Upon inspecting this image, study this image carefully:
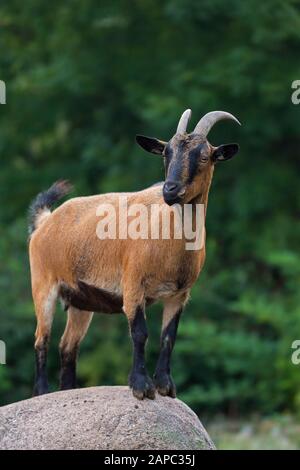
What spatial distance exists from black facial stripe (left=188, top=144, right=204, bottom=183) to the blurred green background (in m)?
9.36

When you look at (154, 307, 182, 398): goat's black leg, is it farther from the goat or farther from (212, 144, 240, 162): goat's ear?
(212, 144, 240, 162): goat's ear

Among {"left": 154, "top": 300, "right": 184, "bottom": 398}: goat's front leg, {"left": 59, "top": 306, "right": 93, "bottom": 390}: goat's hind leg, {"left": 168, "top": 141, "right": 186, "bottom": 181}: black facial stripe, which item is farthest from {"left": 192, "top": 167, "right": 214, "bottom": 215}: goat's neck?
{"left": 59, "top": 306, "right": 93, "bottom": 390}: goat's hind leg

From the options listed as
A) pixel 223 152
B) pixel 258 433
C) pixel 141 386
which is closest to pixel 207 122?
pixel 223 152

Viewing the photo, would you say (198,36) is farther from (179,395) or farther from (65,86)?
(179,395)

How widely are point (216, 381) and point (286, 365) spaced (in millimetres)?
1776

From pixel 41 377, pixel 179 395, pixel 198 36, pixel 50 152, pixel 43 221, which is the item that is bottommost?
pixel 179 395

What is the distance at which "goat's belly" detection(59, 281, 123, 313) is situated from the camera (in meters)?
8.90

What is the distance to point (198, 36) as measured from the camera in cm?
2206

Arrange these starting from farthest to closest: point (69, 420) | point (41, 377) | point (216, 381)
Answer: point (216, 381), point (41, 377), point (69, 420)

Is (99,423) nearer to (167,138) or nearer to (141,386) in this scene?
(141,386)

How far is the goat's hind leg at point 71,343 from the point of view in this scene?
9570 millimetres

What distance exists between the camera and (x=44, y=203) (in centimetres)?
1001

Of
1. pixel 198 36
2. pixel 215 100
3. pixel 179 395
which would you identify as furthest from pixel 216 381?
pixel 198 36

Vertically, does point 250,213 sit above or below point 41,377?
above
